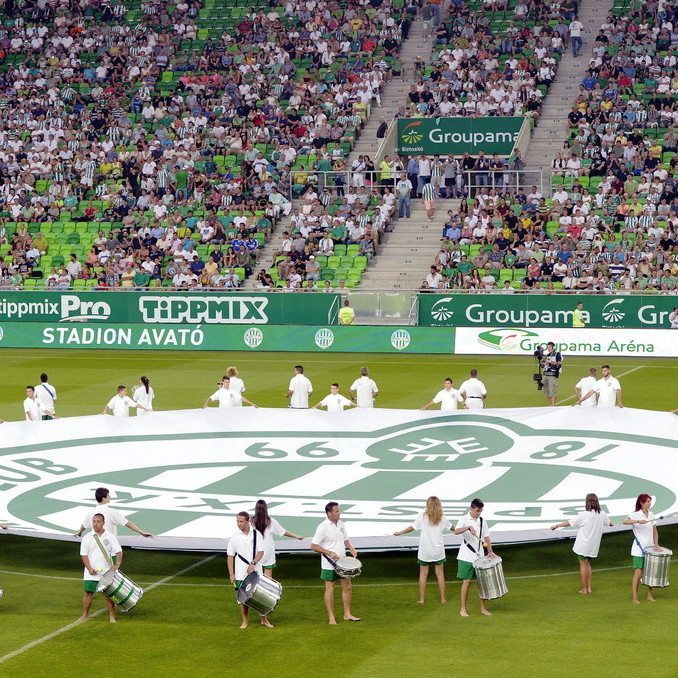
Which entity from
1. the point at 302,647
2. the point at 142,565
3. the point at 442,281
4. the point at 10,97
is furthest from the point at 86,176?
the point at 302,647

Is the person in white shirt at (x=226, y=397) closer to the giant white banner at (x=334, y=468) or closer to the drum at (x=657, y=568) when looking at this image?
the giant white banner at (x=334, y=468)

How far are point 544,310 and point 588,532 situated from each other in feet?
94.3

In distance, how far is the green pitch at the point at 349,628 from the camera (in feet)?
47.5

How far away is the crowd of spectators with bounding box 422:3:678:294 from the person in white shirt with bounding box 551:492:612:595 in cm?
2838

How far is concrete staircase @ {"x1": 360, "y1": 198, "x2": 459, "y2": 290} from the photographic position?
50.6m

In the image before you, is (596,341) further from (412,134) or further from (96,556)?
(96,556)

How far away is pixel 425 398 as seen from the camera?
34.8 m

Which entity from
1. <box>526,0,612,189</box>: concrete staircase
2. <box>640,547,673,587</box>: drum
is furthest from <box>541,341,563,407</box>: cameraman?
<box>526,0,612,189</box>: concrete staircase

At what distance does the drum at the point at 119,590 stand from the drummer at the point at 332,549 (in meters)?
2.32

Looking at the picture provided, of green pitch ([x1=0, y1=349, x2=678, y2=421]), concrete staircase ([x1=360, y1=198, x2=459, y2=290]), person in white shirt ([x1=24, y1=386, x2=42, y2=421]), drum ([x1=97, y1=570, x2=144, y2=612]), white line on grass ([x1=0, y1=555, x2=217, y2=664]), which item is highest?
concrete staircase ([x1=360, y1=198, x2=459, y2=290])

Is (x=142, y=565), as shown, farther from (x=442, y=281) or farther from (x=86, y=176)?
(x=86, y=176)

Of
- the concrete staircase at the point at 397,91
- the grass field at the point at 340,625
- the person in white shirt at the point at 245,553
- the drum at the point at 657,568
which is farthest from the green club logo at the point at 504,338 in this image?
the person in white shirt at the point at 245,553

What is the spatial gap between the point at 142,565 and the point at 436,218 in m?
36.3

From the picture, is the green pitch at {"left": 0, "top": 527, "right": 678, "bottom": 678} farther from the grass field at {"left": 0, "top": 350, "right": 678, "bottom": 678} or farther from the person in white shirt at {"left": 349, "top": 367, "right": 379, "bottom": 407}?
the person in white shirt at {"left": 349, "top": 367, "right": 379, "bottom": 407}
